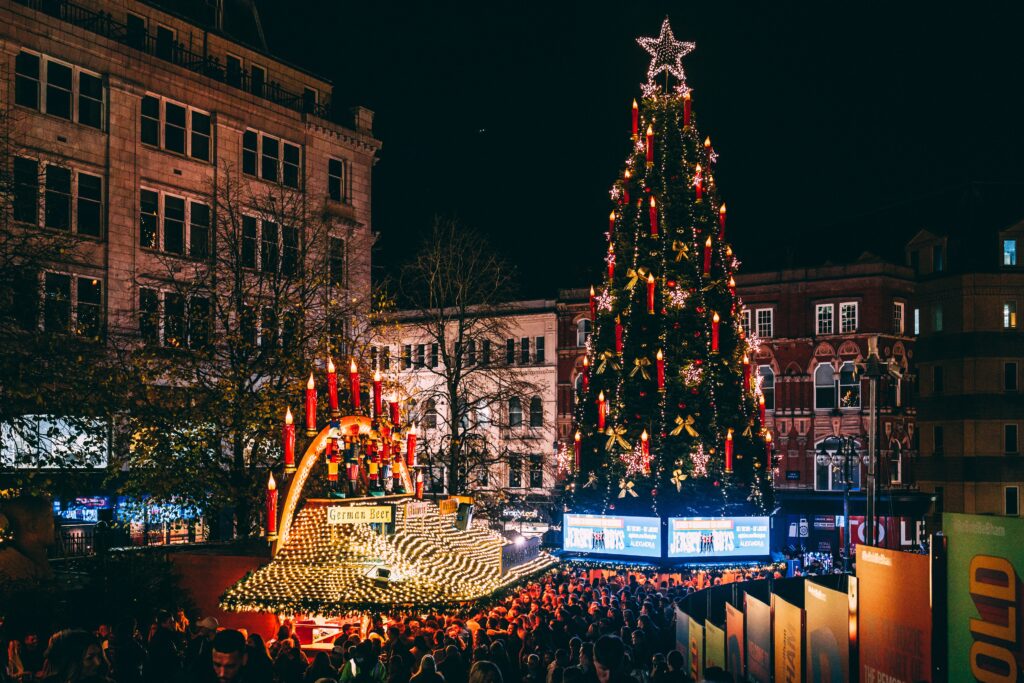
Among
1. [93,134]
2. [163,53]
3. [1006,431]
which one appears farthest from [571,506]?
[1006,431]

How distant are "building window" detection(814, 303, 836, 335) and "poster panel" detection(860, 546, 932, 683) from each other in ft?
163

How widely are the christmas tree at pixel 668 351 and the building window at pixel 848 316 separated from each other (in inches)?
1019

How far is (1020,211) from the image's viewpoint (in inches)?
2148

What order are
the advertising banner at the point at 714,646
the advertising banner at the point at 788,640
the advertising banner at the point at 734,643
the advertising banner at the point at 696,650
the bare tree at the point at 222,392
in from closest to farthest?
the advertising banner at the point at 788,640, the advertising banner at the point at 734,643, the advertising banner at the point at 714,646, the advertising banner at the point at 696,650, the bare tree at the point at 222,392

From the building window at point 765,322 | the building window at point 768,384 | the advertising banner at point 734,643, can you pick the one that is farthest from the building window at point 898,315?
the advertising banner at point 734,643

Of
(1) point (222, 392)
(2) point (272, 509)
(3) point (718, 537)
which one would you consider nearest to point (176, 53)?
(1) point (222, 392)

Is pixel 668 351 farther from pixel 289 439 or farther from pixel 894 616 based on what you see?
pixel 894 616

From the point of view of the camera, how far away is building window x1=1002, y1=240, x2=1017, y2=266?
174ft

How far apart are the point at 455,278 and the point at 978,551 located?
109 feet

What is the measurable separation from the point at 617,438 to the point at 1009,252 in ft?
110

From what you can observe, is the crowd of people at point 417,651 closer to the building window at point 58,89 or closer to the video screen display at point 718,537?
the video screen display at point 718,537

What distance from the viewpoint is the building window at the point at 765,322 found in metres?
56.7

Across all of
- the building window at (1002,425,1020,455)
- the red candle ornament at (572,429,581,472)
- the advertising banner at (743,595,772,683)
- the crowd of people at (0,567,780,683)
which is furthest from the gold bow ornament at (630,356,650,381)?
the building window at (1002,425,1020,455)

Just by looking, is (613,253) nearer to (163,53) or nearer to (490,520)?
(490,520)
